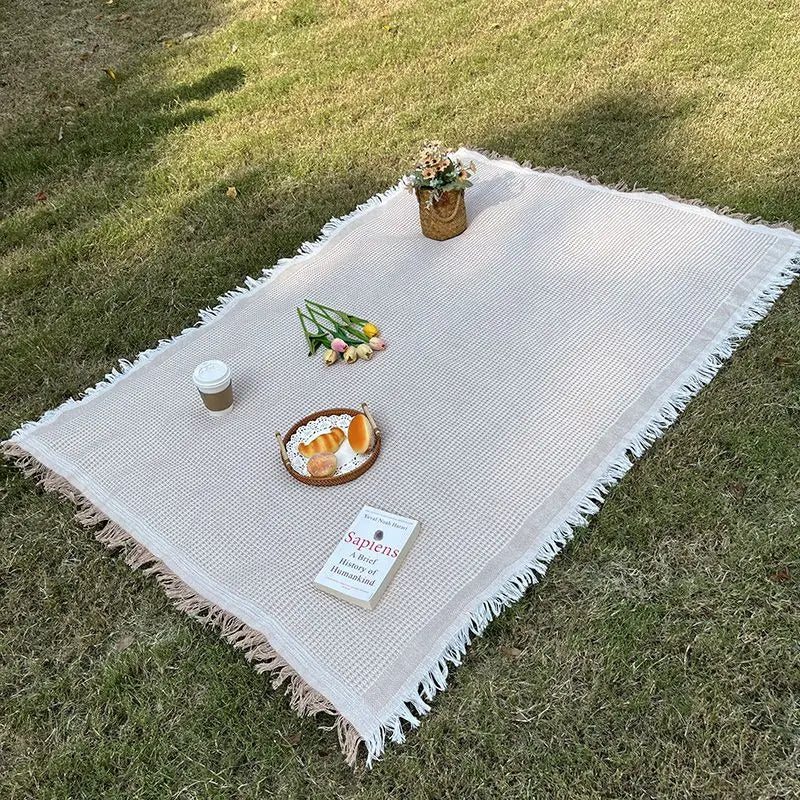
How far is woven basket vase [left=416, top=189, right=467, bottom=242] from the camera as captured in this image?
2.65 m

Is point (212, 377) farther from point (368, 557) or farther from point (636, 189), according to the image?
point (636, 189)

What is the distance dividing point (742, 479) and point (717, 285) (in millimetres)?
801

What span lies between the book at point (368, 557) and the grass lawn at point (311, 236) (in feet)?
0.87

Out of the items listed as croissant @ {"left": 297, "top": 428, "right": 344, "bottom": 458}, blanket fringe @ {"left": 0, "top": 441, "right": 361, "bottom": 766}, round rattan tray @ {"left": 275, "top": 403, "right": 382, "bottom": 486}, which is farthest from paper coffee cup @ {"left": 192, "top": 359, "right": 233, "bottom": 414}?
blanket fringe @ {"left": 0, "top": 441, "right": 361, "bottom": 766}

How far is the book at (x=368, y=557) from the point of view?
1685 millimetres

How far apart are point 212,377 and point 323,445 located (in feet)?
1.36

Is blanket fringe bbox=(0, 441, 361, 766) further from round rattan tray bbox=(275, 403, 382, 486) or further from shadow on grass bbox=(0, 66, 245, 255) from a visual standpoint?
shadow on grass bbox=(0, 66, 245, 255)

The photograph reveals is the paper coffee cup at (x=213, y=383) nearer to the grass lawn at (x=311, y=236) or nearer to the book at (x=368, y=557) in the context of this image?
the grass lawn at (x=311, y=236)

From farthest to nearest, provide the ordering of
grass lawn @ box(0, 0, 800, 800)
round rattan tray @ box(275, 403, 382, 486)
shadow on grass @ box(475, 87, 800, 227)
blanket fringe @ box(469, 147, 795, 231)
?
1. shadow on grass @ box(475, 87, 800, 227)
2. blanket fringe @ box(469, 147, 795, 231)
3. round rattan tray @ box(275, 403, 382, 486)
4. grass lawn @ box(0, 0, 800, 800)

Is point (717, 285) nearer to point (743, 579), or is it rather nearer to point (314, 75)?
point (743, 579)

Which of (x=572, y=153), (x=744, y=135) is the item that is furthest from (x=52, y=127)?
(x=744, y=135)

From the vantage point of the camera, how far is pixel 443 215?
271 centimetres

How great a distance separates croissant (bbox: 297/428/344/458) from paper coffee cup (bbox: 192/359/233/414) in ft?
1.11

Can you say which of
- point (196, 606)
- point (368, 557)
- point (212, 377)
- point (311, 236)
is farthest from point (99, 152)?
point (368, 557)
